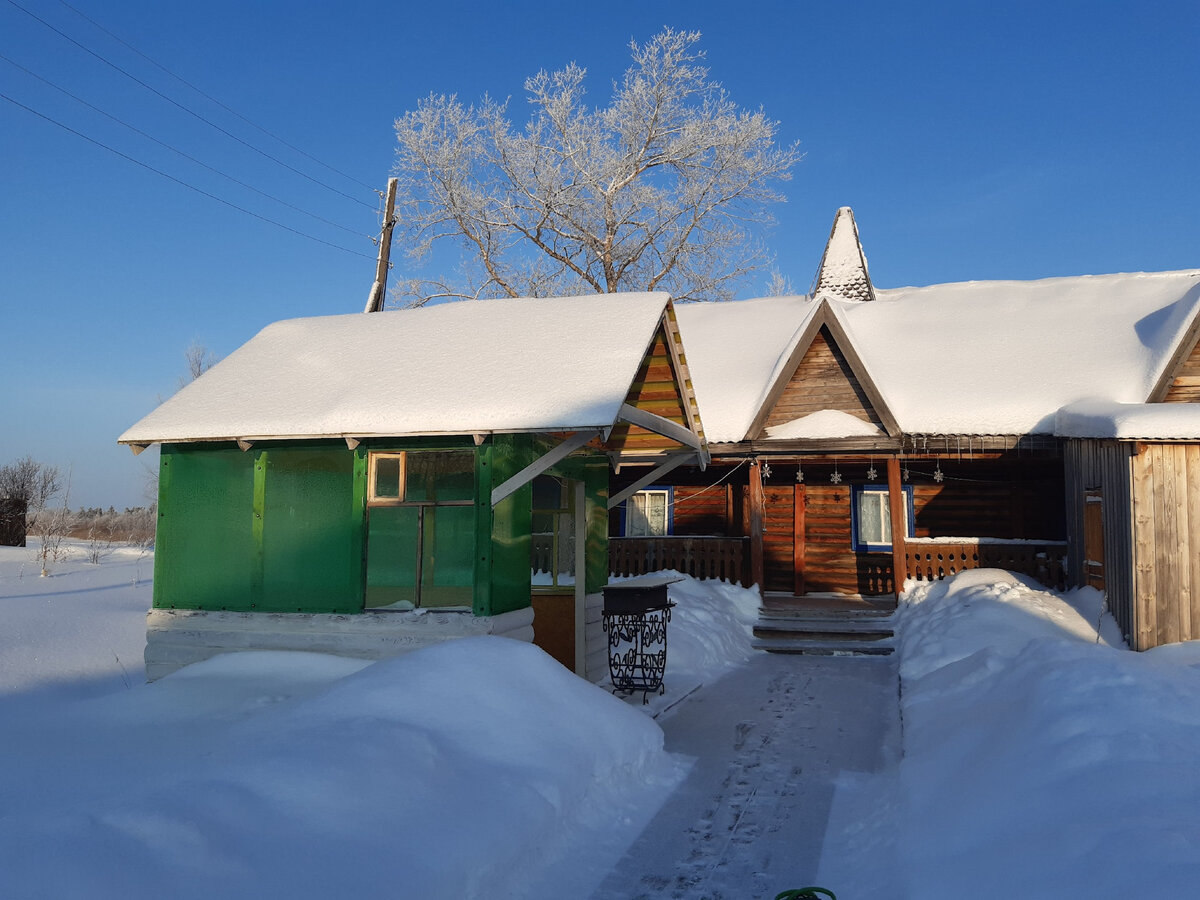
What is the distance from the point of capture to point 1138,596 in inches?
447

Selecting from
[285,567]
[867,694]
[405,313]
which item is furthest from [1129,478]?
[285,567]

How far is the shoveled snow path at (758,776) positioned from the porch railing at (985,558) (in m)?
4.97

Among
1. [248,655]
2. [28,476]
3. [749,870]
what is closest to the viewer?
[749,870]

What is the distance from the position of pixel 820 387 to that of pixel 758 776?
474 inches

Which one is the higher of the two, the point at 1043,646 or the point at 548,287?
the point at 548,287

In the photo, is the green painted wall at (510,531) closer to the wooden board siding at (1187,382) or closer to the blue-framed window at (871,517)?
the blue-framed window at (871,517)

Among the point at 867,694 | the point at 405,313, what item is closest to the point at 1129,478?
the point at 867,694

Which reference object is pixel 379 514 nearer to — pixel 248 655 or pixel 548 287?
pixel 248 655

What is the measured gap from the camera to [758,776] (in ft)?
24.4

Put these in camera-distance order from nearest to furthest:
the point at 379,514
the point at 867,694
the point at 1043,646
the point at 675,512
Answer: the point at 1043,646
the point at 867,694
the point at 379,514
the point at 675,512

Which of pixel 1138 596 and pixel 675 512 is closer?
pixel 1138 596

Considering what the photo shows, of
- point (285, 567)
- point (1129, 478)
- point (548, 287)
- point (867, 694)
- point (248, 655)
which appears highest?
point (548, 287)

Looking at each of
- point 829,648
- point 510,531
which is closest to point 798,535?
point 829,648

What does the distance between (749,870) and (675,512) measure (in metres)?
15.0
